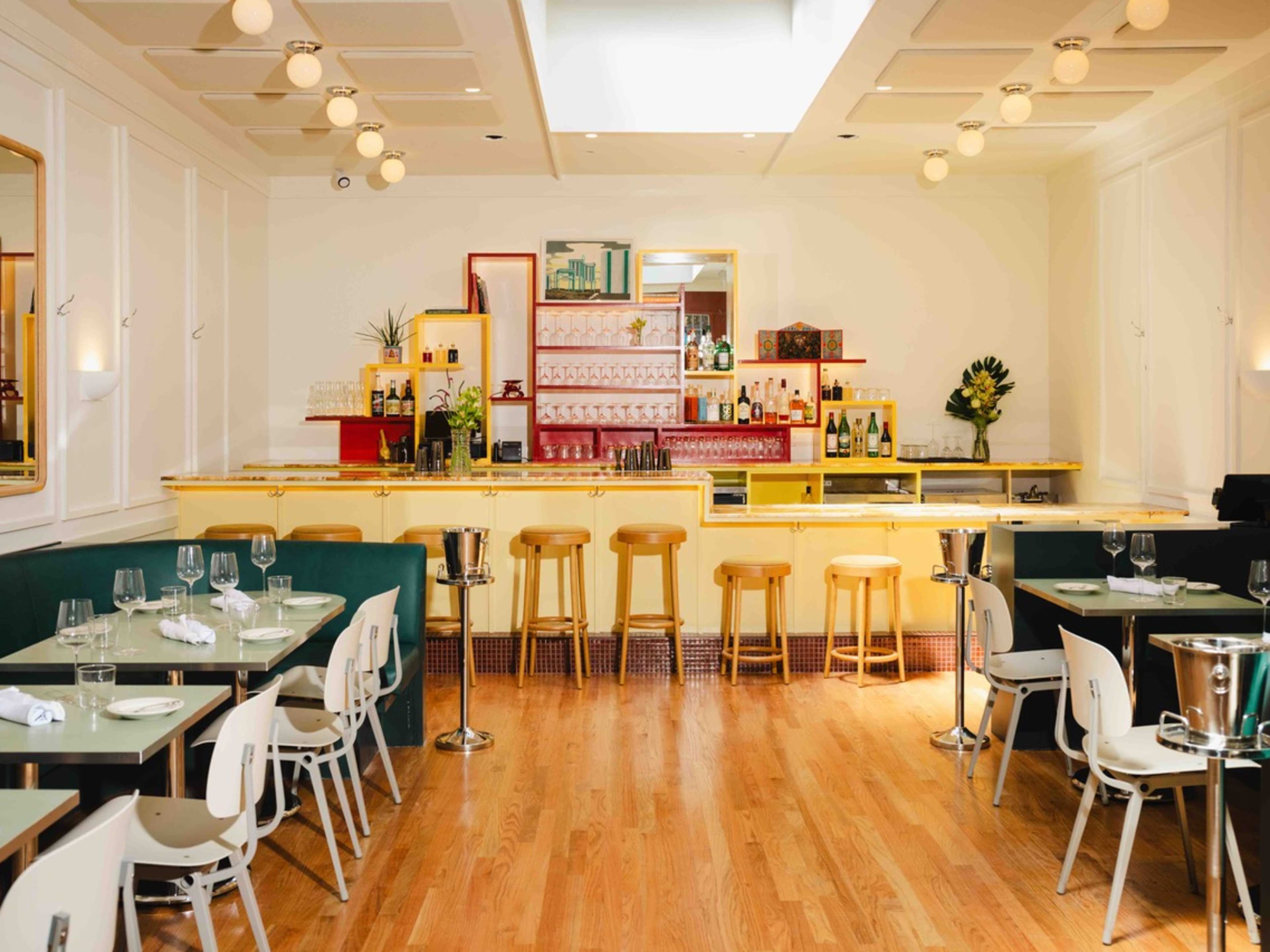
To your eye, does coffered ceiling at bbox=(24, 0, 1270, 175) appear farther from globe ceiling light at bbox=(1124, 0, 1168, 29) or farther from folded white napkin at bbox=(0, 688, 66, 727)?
folded white napkin at bbox=(0, 688, 66, 727)

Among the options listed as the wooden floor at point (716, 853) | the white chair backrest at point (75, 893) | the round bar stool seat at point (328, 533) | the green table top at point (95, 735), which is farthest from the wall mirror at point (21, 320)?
the white chair backrest at point (75, 893)

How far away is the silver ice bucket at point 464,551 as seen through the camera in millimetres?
5449

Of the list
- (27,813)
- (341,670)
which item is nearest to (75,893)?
(27,813)

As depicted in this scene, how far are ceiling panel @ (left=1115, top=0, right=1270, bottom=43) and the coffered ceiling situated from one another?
0.01m

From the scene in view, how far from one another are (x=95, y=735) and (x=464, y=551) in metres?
2.81

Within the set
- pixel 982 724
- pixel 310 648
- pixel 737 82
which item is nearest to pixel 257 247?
pixel 737 82

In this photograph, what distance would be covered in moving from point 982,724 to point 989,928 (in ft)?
5.10

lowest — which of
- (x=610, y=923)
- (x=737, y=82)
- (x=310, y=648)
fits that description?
(x=610, y=923)

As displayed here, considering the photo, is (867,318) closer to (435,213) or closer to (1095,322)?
(1095,322)

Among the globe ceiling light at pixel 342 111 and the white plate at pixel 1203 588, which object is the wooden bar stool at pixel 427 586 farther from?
the white plate at pixel 1203 588

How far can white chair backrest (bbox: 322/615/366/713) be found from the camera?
12.4 feet

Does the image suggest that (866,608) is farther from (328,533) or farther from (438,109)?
(438,109)

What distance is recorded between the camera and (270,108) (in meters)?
7.06

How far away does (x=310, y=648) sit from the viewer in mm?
5422
